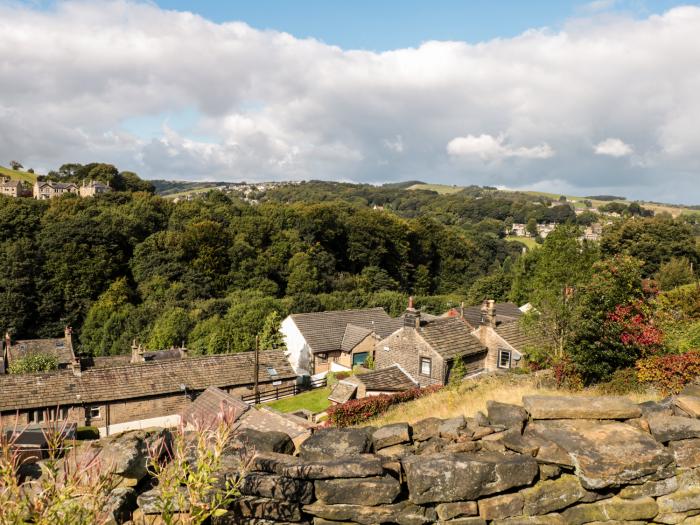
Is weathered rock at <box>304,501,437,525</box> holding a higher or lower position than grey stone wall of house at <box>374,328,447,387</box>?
higher

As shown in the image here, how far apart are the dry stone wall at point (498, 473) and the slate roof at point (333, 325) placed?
36.2m

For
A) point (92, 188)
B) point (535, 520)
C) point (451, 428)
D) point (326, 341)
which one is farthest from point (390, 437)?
point (92, 188)

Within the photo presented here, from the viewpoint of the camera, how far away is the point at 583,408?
816 cm

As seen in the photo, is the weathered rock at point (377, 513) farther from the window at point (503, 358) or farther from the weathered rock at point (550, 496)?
the window at point (503, 358)

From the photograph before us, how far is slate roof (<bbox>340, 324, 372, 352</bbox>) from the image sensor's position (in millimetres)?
44219

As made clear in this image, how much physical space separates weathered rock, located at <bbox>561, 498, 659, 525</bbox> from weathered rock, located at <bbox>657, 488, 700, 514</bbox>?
284 millimetres

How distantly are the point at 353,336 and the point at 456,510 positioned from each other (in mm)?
38910

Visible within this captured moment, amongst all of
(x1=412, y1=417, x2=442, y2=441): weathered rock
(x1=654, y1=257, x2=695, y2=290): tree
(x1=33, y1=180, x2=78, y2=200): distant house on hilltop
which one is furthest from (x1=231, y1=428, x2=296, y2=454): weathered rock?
(x1=33, y1=180, x2=78, y2=200): distant house on hilltop

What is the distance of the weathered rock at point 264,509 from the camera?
5865mm

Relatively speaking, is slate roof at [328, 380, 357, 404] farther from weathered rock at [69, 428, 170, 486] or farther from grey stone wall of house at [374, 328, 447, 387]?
weathered rock at [69, 428, 170, 486]

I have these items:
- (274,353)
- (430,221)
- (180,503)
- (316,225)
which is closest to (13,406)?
(274,353)

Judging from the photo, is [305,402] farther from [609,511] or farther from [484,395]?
[609,511]

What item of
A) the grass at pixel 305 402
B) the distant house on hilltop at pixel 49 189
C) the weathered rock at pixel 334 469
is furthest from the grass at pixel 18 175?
the weathered rock at pixel 334 469

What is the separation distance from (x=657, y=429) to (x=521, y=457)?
2665mm
